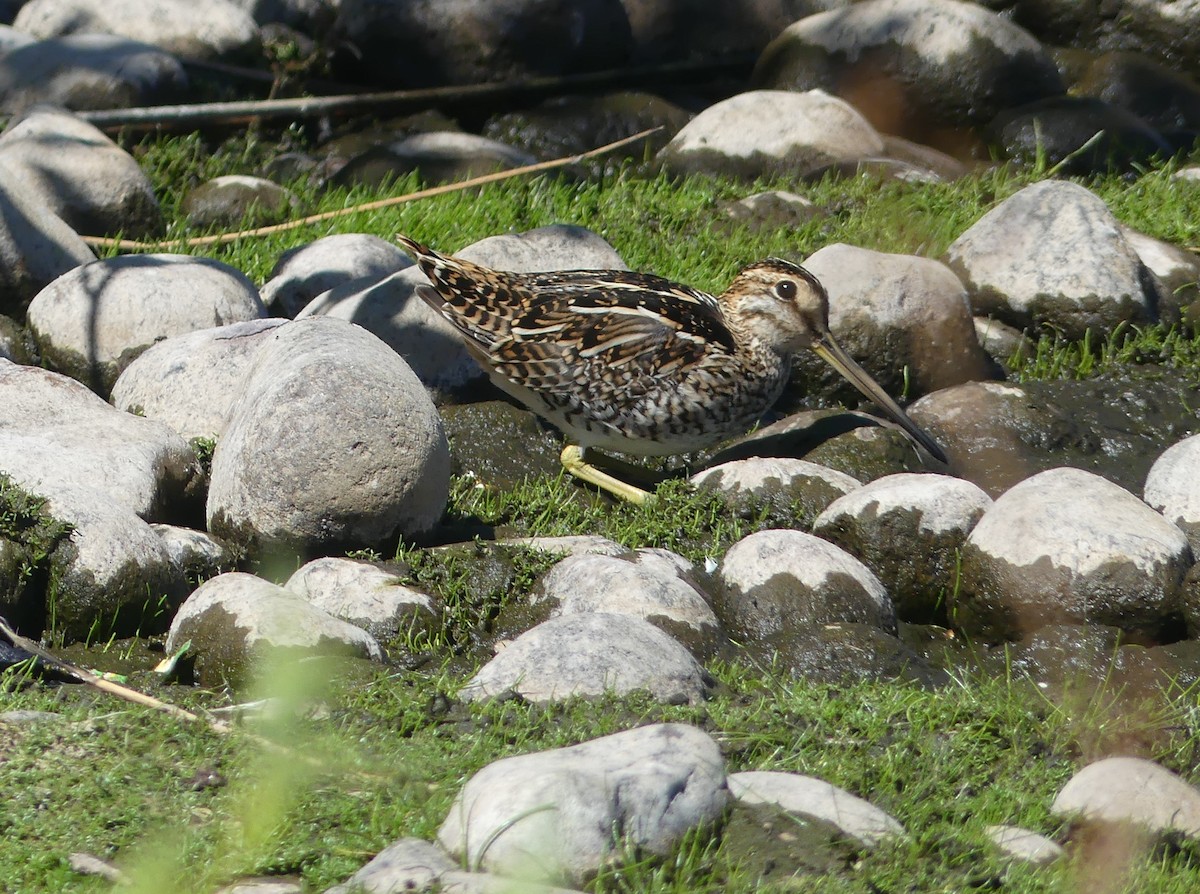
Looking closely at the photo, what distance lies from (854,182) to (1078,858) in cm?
600

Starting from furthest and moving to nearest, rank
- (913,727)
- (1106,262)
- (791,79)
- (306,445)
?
(791,79) < (1106,262) < (306,445) < (913,727)

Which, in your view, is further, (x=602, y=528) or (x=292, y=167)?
(x=292, y=167)

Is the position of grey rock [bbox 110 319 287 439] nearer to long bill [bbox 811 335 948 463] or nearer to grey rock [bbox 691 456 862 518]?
grey rock [bbox 691 456 862 518]

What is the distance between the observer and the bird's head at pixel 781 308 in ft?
23.4

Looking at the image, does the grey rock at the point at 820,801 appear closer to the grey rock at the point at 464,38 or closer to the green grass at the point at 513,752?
the green grass at the point at 513,752

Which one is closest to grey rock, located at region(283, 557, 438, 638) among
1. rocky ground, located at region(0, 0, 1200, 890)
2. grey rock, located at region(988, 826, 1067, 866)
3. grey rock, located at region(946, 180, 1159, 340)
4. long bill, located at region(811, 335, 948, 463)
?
rocky ground, located at region(0, 0, 1200, 890)

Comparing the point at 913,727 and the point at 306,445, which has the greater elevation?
the point at 306,445

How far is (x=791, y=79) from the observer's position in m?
11.0

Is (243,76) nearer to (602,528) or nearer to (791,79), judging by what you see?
(791,79)

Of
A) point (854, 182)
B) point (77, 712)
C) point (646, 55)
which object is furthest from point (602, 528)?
point (646, 55)

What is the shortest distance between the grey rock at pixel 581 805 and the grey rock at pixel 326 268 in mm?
4318

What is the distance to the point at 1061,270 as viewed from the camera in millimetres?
8062

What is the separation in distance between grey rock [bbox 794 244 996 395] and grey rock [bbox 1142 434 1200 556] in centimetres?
150

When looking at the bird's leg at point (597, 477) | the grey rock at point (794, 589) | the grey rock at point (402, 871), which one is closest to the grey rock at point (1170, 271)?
the bird's leg at point (597, 477)
